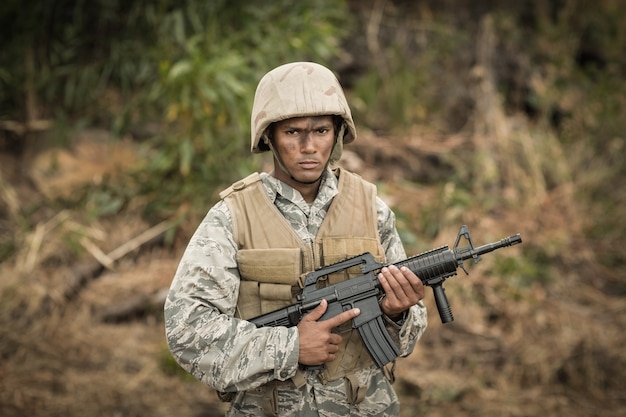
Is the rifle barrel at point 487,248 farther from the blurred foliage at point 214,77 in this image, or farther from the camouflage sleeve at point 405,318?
the blurred foliage at point 214,77

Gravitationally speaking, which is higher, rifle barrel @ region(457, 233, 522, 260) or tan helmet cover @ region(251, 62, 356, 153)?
→ tan helmet cover @ region(251, 62, 356, 153)

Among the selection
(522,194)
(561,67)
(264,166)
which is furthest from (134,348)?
(561,67)

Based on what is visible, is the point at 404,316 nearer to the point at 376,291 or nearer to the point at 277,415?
the point at 376,291

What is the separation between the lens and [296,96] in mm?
1987

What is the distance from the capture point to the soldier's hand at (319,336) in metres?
1.92

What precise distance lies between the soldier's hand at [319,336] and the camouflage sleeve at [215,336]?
35 millimetres

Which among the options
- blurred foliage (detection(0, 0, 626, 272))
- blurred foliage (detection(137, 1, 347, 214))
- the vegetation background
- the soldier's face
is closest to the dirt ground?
the vegetation background

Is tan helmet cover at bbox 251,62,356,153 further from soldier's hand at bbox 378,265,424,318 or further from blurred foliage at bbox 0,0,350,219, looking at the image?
blurred foliage at bbox 0,0,350,219

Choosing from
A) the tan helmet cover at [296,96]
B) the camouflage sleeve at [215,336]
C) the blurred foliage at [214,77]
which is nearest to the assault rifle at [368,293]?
the camouflage sleeve at [215,336]

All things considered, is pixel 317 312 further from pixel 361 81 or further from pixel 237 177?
pixel 361 81

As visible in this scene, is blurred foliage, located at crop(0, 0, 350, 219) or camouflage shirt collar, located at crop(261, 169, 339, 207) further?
blurred foliage, located at crop(0, 0, 350, 219)

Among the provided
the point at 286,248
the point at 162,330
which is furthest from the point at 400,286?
the point at 162,330

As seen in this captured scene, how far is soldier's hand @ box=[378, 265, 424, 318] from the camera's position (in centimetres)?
196

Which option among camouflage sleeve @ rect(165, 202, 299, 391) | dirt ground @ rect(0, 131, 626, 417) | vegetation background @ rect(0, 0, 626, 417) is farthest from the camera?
vegetation background @ rect(0, 0, 626, 417)
